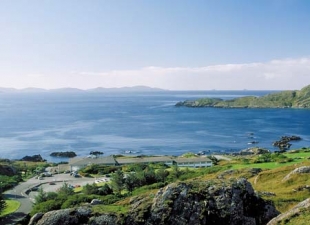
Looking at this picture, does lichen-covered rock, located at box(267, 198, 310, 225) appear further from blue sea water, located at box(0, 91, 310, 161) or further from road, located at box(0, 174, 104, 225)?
blue sea water, located at box(0, 91, 310, 161)

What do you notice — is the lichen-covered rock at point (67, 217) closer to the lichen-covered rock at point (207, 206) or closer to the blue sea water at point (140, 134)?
the lichen-covered rock at point (207, 206)

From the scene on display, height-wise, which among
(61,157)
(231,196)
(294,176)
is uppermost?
(231,196)

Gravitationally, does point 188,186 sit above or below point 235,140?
above

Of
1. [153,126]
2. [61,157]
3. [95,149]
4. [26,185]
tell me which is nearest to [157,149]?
[95,149]

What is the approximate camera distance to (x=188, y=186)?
16.0 metres

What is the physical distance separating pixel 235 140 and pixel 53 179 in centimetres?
7761

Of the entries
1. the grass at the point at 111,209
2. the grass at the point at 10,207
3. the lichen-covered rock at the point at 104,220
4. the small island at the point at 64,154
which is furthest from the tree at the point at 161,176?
the small island at the point at 64,154

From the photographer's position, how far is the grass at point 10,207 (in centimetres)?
4103

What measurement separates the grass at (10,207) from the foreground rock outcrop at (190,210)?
28.7 m

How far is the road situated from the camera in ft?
129

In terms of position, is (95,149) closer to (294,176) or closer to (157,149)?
(157,149)

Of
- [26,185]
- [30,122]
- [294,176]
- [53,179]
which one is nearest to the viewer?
[294,176]

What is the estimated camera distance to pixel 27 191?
54000 mm

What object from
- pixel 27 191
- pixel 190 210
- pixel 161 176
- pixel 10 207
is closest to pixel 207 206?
pixel 190 210
